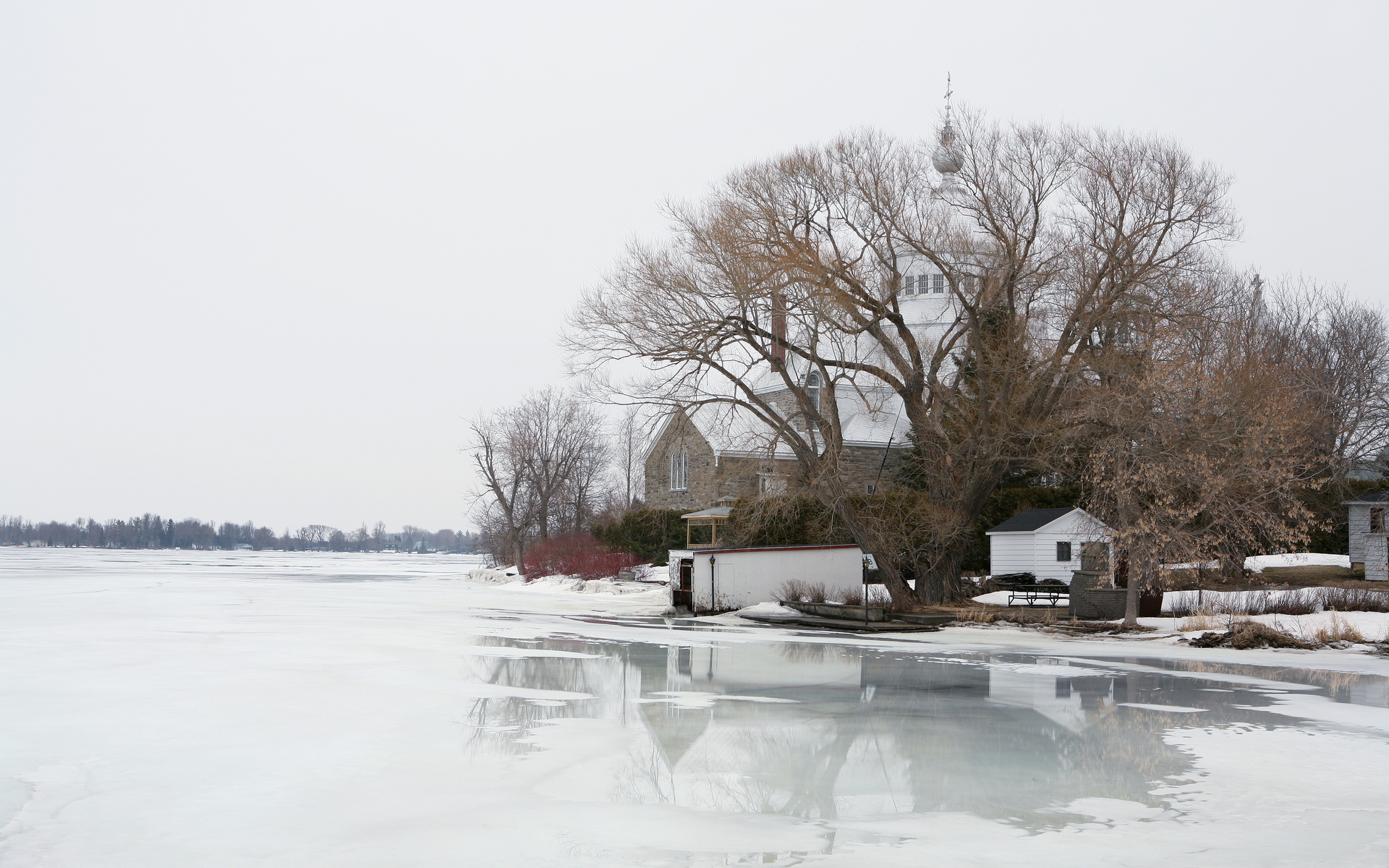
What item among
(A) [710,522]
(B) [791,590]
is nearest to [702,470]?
(A) [710,522]

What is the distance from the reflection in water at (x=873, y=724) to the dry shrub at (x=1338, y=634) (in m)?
4.33

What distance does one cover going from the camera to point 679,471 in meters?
49.9

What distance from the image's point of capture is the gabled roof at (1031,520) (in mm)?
32906

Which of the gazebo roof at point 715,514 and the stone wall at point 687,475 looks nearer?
the gazebo roof at point 715,514

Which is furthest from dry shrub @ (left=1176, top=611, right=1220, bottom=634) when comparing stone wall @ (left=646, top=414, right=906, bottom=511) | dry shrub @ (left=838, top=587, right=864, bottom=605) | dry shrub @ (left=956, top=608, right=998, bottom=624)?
stone wall @ (left=646, top=414, right=906, bottom=511)

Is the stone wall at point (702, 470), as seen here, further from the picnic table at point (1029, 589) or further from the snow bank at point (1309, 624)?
the snow bank at point (1309, 624)

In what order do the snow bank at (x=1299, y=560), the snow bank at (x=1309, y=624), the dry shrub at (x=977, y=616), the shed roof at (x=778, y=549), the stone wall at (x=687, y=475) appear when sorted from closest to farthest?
the snow bank at (x=1309, y=624) → the dry shrub at (x=977, y=616) → the shed roof at (x=778, y=549) → the snow bank at (x=1299, y=560) → the stone wall at (x=687, y=475)

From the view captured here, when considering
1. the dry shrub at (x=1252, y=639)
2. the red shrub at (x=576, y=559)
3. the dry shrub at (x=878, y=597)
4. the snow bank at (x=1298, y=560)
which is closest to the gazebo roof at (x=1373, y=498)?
the snow bank at (x=1298, y=560)

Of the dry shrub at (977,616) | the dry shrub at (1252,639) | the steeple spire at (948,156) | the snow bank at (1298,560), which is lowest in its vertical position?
the dry shrub at (977,616)

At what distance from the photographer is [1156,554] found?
21.3 m

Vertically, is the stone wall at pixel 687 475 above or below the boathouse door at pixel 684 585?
above

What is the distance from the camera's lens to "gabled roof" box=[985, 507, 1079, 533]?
108 ft

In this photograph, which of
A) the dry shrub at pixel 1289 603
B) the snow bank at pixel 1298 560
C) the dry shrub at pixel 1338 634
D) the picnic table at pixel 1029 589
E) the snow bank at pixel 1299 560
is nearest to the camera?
the dry shrub at pixel 1338 634

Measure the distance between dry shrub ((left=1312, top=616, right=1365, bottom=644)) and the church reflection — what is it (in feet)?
18.2
